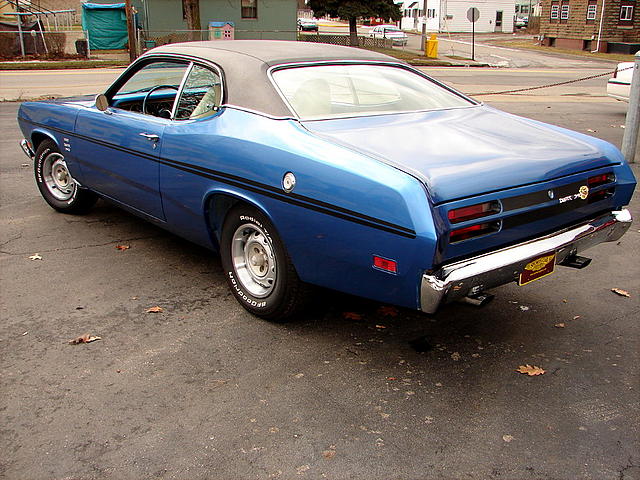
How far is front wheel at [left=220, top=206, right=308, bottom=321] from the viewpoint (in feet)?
13.2

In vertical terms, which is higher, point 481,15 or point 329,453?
point 481,15

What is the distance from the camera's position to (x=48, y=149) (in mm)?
6359

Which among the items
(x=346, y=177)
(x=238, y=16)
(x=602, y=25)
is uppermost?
(x=238, y=16)

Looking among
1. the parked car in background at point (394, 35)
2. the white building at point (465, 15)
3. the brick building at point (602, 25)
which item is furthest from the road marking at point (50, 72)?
the white building at point (465, 15)

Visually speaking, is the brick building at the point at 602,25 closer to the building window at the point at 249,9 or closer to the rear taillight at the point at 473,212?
the building window at the point at 249,9

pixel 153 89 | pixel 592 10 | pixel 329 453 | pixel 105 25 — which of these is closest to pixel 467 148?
pixel 329 453

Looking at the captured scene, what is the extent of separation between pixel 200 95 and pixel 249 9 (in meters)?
35.4

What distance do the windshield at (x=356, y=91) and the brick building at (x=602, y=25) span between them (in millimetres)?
42084

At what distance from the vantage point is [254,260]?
437 centimetres

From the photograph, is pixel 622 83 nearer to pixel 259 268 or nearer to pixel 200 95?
pixel 200 95

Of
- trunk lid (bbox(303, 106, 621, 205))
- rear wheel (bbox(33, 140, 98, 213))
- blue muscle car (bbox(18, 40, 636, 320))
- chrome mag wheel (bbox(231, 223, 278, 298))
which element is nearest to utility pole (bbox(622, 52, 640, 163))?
blue muscle car (bbox(18, 40, 636, 320))

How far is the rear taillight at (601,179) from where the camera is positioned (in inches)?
156

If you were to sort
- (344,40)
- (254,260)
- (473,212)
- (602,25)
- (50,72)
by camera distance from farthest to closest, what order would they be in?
1. (602,25)
2. (344,40)
3. (50,72)
4. (254,260)
5. (473,212)

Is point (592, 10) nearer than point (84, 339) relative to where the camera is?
No
